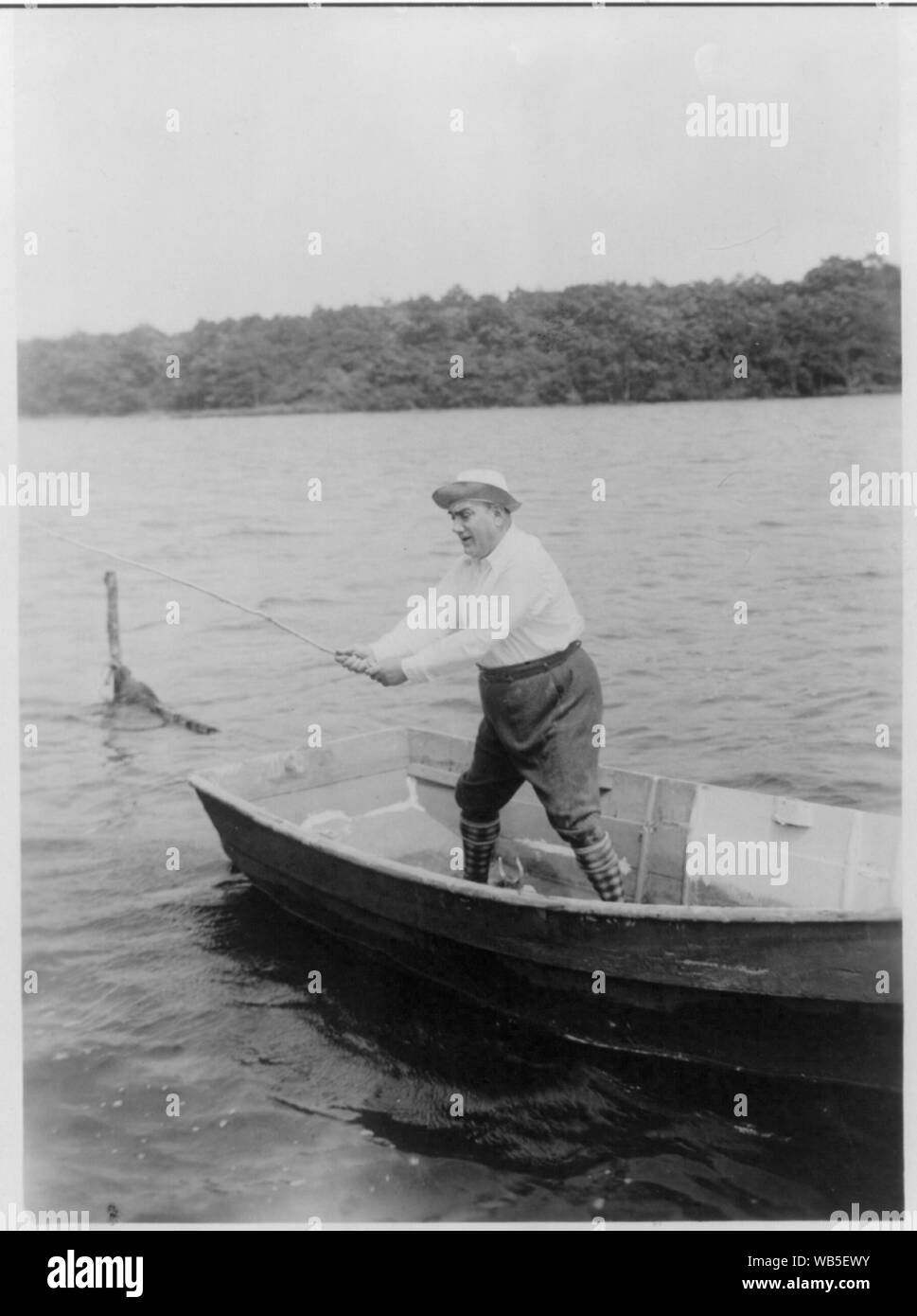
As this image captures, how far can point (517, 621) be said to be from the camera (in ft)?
13.1

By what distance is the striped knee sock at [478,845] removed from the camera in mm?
4605

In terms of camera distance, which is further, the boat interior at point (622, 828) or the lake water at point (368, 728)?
the boat interior at point (622, 828)

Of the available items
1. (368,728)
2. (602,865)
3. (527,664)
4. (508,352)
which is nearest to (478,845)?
(602,865)

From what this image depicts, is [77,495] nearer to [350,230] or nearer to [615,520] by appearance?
[350,230]

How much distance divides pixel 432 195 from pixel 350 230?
412 millimetres

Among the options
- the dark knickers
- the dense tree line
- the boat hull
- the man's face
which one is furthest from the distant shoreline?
the boat hull

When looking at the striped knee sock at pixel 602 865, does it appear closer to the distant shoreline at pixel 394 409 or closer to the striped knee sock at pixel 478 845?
the striped knee sock at pixel 478 845

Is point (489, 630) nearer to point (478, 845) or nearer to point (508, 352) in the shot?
point (478, 845)

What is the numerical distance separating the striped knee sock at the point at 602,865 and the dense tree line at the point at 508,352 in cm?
223

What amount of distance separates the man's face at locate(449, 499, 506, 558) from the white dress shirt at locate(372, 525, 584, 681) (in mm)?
48

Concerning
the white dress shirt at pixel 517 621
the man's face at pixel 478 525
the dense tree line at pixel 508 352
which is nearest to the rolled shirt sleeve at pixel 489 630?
the white dress shirt at pixel 517 621

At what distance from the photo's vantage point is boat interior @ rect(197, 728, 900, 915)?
14.3ft

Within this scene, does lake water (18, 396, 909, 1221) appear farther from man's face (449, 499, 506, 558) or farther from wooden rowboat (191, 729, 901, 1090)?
man's face (449, 499, 506, 558)
